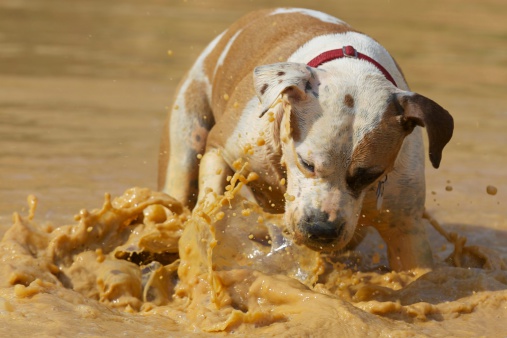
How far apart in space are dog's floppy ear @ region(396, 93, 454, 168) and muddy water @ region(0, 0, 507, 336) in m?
0.87

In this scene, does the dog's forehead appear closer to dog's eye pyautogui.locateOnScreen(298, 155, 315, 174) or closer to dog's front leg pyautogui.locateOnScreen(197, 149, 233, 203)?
dog's eye pyautogui.locateOnScreen(298, 155, 315, 174)

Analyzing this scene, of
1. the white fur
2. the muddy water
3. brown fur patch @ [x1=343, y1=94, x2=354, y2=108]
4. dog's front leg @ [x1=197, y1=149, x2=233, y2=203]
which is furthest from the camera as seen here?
the white fur

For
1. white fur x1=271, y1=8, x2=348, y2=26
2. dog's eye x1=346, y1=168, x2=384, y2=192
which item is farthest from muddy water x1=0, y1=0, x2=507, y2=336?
white fur x1=271, y1=8, x2=348, y2=26

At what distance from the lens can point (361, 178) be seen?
4.42m

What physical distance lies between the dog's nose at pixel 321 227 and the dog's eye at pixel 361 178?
0.62 ft

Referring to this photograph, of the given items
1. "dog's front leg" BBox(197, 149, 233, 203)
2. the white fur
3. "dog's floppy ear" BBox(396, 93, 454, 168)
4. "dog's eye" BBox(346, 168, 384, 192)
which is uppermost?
the white fur

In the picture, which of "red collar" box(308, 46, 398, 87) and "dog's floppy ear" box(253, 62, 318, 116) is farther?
"red collar" box(308, 46, 398, 87)

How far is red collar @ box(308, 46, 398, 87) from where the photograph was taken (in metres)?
4.86

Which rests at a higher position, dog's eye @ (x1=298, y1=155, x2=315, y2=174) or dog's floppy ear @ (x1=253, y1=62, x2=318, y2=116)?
dog's floppy ear @ (x1=253, y1=62, x2=318, y2=116)

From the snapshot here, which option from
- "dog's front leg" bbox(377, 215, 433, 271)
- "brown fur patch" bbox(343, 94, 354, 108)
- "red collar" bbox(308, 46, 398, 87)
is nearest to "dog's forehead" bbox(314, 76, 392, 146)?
"brown fur patch" bbox(343, 94, 354, 108)

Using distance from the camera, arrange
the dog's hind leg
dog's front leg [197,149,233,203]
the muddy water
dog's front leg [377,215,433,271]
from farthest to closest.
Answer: the dog's hind leg < dog's front leg [197,149,233,203] < dog's front leg [377,215,433,271] < the muddy water

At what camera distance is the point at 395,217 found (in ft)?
16.5

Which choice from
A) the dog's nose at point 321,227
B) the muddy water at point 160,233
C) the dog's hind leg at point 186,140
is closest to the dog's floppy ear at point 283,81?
the dog's nose at point 321,227

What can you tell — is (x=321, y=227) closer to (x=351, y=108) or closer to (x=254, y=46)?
(x=351, y=108)
